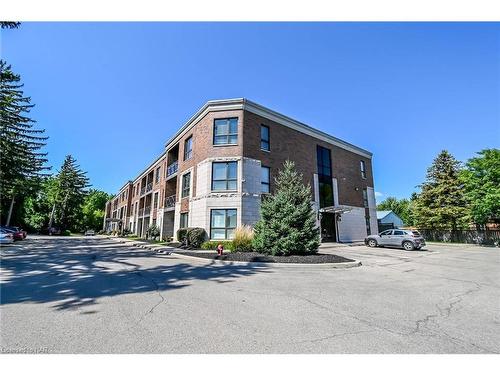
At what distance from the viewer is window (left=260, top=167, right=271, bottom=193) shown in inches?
795

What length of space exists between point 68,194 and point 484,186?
75.2m

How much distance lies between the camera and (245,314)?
4824 millimetres

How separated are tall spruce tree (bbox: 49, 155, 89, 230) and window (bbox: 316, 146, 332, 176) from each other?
55.7 m

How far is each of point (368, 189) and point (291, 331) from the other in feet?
102

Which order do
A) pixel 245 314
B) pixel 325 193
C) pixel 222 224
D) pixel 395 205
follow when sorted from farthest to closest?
pixel 395 205, pixel 325 193, pixel 222 224, pixel 245 314

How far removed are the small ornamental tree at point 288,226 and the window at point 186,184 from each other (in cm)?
1009

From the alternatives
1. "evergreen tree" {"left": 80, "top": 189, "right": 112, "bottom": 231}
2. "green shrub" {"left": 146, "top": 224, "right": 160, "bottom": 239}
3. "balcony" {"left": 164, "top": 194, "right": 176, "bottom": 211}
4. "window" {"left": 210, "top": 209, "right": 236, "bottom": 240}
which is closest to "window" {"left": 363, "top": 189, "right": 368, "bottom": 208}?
"window" {"left": 210, "top": 209, "right": 236, "bottom": 240}

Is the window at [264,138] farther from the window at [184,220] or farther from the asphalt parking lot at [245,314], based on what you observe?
the asphalt parking lot at [245,314]

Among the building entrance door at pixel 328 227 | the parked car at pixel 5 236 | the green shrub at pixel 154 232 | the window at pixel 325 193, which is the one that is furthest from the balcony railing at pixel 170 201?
the building entrance door at pixel 328 227

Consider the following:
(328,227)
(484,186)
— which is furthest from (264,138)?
(484,186)

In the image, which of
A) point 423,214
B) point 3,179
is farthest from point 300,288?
point 3,179

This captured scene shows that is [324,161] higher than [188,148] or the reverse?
the reverse

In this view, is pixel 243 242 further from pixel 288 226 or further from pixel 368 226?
pixel 368 226

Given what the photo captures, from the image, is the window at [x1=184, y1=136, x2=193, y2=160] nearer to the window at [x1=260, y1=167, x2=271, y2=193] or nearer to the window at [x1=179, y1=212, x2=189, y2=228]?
the window at [x1=179, y1=212, x2=189, y2=228]
